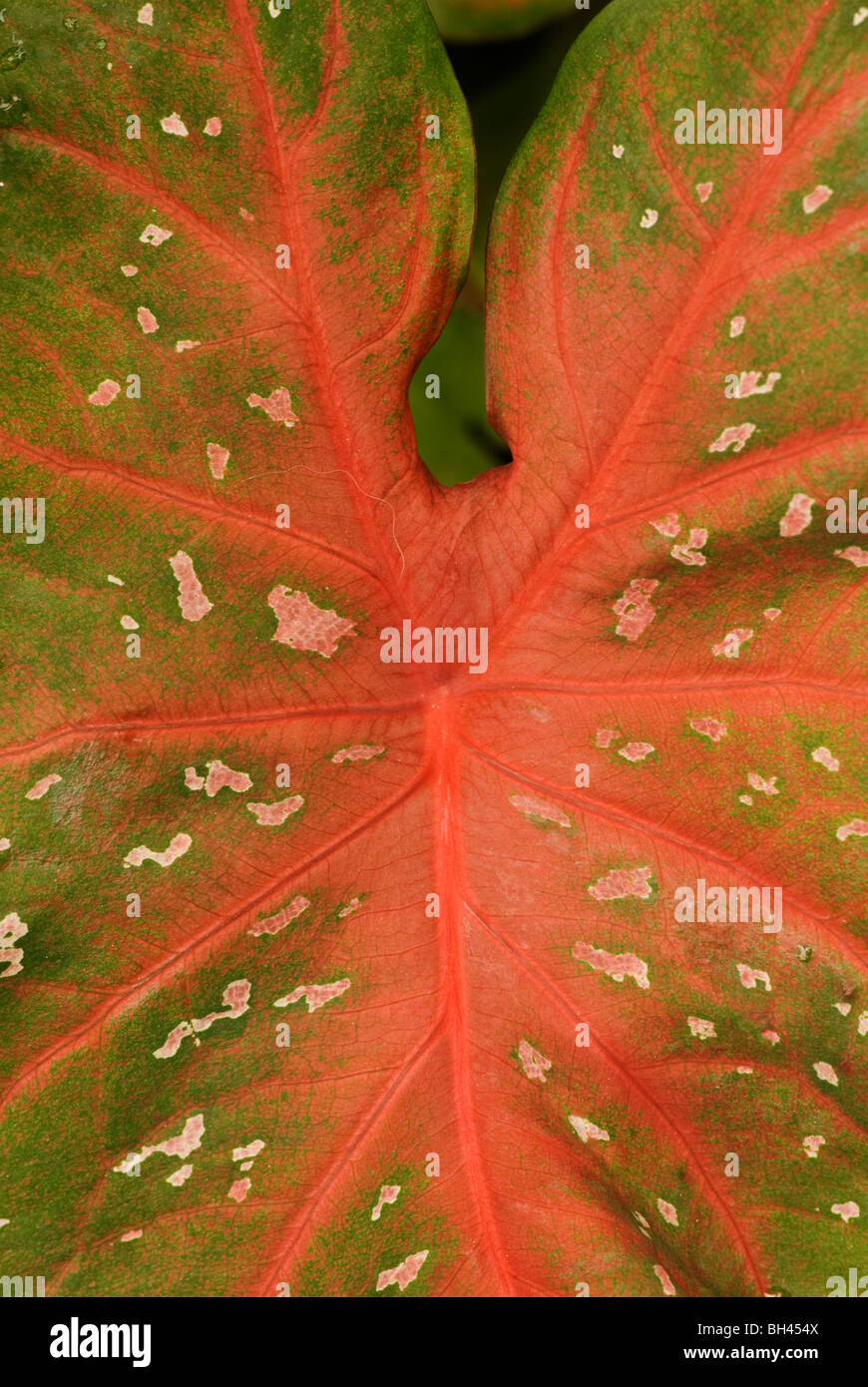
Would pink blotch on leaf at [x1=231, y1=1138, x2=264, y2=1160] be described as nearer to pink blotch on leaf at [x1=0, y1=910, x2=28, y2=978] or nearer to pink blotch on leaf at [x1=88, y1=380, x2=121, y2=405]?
pink blotch on leaf at [x1=0, y1=910, x2=28, y2=978]

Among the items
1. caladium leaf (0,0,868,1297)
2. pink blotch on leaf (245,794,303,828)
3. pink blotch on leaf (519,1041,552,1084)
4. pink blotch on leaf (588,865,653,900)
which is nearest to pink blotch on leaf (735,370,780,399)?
caladium leaf (0,0,868,1297)

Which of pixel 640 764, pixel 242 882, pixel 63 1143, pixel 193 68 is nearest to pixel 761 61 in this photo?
pixel 193 68

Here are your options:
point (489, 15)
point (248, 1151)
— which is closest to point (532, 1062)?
point (248, 1151)

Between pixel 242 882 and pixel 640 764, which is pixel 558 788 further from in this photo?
pixel 242 882

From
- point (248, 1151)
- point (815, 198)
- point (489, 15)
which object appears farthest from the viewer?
point (489, 15)

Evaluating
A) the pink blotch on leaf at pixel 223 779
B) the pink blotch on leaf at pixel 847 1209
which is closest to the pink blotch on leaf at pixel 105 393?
the pink blotch on leaf at pixel 223 779

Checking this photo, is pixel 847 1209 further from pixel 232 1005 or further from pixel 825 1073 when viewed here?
pixel 232 1005

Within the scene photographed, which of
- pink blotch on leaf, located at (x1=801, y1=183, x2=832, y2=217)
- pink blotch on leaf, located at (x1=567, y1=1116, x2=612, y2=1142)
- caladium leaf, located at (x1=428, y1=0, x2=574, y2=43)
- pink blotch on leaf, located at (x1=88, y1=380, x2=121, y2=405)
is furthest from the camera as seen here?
caladium leaf, located at (x1=428, y1=0, x2=574, y2=43)
